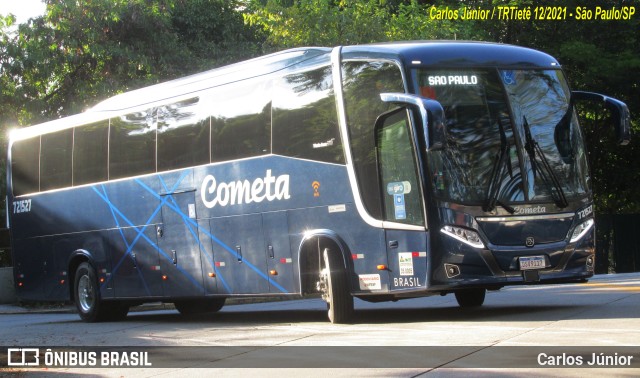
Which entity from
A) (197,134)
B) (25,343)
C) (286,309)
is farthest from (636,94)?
(25,343)

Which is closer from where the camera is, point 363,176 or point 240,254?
point 363,176

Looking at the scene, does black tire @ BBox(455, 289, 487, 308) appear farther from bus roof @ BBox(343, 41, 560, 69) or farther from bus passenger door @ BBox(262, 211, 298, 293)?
bus roof @ BBox(343, 41, 560, 69)

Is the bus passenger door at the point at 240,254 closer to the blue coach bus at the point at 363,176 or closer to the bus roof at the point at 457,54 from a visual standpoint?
the blue coach bus at the point at 363,176

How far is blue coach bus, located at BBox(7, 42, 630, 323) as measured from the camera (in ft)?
46.7

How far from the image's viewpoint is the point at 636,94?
38.9 metres

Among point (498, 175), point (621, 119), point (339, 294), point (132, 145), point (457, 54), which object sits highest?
point (457, 54)

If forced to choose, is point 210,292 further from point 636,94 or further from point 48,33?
point 636,94

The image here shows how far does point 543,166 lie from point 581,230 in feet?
3.13

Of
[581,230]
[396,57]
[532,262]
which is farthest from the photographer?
[581,230]

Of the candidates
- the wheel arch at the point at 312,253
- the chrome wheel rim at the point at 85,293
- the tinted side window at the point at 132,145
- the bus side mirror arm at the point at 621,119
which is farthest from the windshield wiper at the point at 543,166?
the chrome wheel rim at the point at 85,293

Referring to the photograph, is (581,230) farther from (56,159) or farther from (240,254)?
(56,159)

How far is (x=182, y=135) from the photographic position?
18578mm

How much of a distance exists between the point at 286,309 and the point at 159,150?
13.2 ft

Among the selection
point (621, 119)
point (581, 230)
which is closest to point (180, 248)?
point (581, 230)
